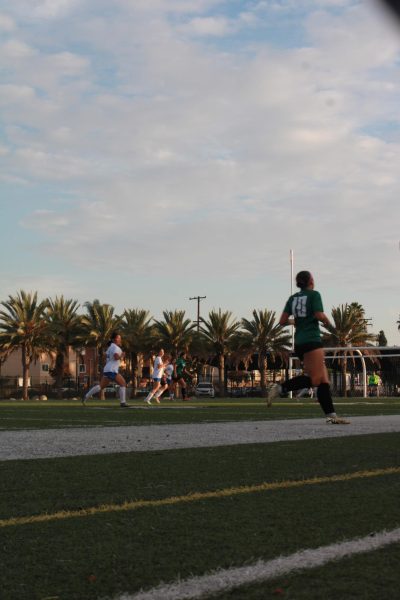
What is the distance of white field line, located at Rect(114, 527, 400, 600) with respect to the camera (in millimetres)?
2912

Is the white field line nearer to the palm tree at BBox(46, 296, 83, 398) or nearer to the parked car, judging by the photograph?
the palm tree at BBox(46, 296, 83, 398)

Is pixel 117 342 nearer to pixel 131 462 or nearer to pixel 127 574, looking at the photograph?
pixel 131 462

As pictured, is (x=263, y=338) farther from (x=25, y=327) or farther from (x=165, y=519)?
(x=165, y=519)

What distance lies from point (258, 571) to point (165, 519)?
3.75 ft

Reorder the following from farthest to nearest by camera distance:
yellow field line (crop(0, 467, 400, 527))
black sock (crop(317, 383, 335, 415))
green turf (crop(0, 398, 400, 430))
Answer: green turf (crop(0, 398, 400, 430)) → black sock (crop(317, 383, 335, 415)) → yellow field line (crop(0, 467, 400, 527))

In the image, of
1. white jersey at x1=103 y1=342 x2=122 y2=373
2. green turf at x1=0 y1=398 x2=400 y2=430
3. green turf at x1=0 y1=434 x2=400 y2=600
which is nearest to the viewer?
green turf at x1=0 y1=434 x2=400 y2=600

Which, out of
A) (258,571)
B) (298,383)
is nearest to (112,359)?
(298,383)

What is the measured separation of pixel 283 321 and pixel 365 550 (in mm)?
7430

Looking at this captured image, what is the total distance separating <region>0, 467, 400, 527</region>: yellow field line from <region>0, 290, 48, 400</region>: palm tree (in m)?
60.0

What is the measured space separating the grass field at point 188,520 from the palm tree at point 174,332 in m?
61.4

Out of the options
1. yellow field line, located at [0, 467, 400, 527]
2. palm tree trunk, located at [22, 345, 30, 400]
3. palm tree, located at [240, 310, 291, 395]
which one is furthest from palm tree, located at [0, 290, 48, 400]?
yellow field line, located at [0, 467, 400, 527]

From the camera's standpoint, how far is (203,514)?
173 inches

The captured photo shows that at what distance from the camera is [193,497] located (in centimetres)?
496

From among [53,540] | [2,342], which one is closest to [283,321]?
[53,540]
